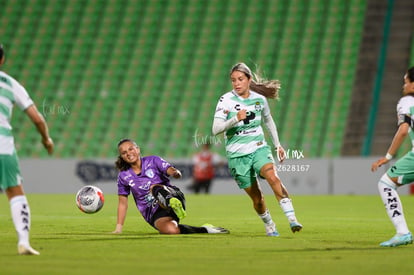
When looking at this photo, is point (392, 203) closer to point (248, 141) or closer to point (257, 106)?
point (248, 141)

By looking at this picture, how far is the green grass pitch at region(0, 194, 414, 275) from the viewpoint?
22.4 feet

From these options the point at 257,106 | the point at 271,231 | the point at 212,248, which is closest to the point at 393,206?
the point at 212,248

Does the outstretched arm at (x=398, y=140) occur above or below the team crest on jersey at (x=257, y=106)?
below

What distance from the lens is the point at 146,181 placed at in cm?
1081

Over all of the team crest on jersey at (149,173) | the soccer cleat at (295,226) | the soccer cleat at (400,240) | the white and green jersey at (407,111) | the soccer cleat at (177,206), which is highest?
the white and green jersey at (407,111)

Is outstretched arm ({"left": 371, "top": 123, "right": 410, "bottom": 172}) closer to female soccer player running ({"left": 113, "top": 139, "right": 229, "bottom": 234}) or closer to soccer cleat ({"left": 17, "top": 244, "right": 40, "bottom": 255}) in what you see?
female soccer player running ({"left": 113, "top": 139, "right": 229, "bottom": 234})

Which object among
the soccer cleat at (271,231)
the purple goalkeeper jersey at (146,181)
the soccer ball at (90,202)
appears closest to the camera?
the soccer cleat at (271,231)

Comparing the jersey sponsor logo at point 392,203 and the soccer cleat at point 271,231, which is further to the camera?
the soccer cleat at point 271,231

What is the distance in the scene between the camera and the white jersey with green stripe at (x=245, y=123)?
33.2 ft

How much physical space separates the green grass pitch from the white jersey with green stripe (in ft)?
3.41

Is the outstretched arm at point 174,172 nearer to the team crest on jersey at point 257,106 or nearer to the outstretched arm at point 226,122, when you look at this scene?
Result: the outstretched arm at point 226,122

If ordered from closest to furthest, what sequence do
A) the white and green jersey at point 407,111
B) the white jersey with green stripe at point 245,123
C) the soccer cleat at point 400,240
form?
1. the white and green jersey at point 407,111
2. the soccer cleat at point 400,240
3. the white jersey with green stripe at point 245,123

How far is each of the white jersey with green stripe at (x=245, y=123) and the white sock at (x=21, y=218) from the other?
309 cm

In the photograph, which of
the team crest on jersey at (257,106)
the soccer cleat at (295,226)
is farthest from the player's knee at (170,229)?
the team crest on jersey at (257,106)
